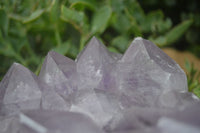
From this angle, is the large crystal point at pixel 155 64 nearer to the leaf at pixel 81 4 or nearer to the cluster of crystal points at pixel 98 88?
the cluster of crystal points at pixel 98 88

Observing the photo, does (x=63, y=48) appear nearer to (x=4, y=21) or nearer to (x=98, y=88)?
(x=4, y=21)

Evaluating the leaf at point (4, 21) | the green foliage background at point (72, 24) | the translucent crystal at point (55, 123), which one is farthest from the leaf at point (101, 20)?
the translucent crystal at point (55, 123)

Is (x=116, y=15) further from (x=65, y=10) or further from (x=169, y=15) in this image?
(x=169, y=15)

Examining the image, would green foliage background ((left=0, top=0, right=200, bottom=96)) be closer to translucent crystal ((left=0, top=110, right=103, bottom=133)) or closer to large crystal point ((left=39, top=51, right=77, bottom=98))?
large crystal point ((left=39, top=51, right=77, bottom=98))

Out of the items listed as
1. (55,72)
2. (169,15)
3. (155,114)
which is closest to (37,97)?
(55,72)

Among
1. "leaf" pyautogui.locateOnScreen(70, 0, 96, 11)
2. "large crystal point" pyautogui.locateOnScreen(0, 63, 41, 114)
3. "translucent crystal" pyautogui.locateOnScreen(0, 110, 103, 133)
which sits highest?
"leaf" pyautogui.locateOnScreen(70, 0, 96, 11)

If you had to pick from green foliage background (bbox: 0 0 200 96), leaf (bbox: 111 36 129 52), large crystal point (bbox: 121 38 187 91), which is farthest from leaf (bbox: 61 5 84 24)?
large crystal point (bbox: 121 38 187 91)

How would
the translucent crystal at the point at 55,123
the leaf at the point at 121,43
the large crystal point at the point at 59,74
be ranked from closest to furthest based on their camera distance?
the translucent crystal at the point at 55,123
the large crystal point at the point at 59,74
the leaf at the point at 121,43

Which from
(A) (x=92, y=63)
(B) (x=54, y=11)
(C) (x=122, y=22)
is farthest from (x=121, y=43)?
(A) (x=92, y=63)
